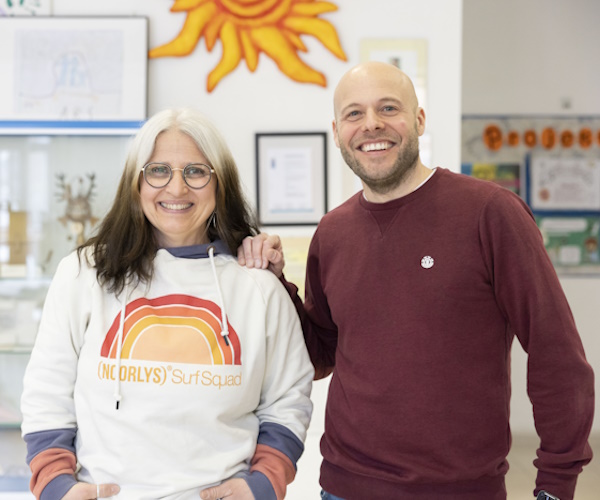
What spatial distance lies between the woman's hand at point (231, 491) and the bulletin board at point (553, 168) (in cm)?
373

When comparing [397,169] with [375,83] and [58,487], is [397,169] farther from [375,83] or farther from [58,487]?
[58,487]

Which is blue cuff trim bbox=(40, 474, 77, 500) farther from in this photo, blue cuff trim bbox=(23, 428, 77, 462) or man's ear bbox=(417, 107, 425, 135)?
man's ear bbox=(417, 107, 425, 135)

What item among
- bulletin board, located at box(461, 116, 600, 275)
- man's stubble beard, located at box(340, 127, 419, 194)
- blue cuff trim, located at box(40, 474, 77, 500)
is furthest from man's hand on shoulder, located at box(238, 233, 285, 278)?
bulletin board, located at box(461, 116, 600, 275)

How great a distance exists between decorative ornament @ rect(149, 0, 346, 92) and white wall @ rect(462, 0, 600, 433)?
207 centimetres

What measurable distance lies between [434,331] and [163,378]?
60 cm

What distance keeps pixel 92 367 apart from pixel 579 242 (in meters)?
4.17

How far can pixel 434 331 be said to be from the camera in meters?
1.59

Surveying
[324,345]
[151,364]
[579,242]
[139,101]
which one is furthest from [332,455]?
[579,242]

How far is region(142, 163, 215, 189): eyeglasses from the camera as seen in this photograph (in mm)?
1620

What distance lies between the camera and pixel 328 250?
→ 6.09ft

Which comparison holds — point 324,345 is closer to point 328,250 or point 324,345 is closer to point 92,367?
point 328,250

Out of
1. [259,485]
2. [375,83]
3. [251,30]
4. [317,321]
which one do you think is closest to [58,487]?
[259,485]

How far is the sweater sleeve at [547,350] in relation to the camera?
4.98ft

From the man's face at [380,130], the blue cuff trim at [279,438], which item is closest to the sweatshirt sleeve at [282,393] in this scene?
the blue cuff trim at [279,438]
